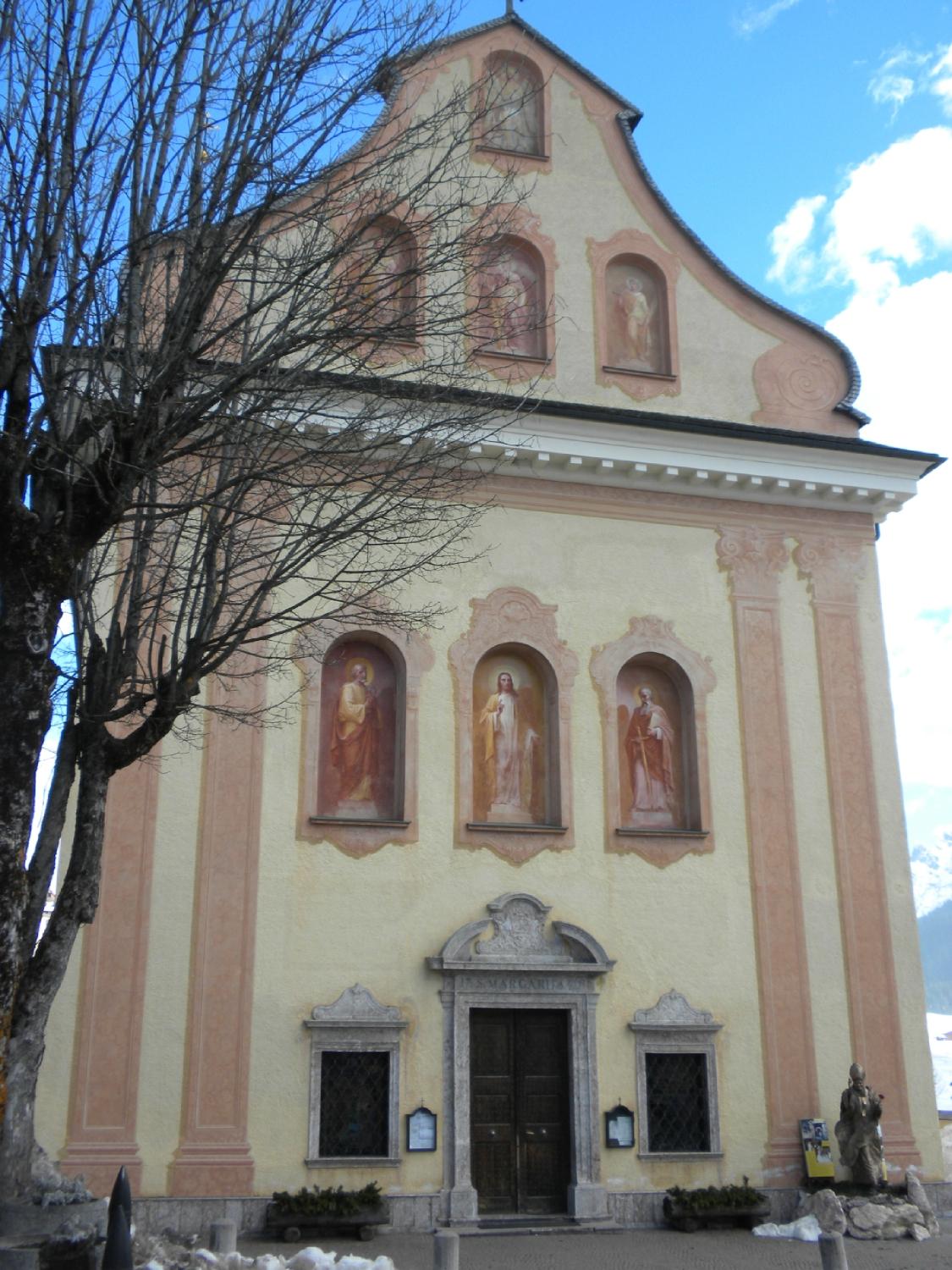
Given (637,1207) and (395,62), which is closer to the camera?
(395,62)

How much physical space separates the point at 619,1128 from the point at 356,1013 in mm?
3091

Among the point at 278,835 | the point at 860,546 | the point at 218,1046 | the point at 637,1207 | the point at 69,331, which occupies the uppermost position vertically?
the point at 860,546

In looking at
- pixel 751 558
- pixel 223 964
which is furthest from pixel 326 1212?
pixel 751 558

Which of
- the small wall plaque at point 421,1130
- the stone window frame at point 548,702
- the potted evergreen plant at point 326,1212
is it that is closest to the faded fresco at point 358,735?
the stone window frame at point 548,702

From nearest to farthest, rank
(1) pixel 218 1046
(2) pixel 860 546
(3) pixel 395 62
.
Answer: (3) pixel 395 62
(1) pixel 218 1046
(2) pixel 860 546

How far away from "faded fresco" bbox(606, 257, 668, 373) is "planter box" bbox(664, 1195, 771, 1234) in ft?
A: 32.0

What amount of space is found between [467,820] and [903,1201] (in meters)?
6.02

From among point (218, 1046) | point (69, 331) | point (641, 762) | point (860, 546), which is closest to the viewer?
point (69, 331)

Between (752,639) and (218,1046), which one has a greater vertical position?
(752,639)

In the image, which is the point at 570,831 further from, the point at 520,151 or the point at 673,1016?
the point at 520,151

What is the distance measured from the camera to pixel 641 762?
51.8 ft

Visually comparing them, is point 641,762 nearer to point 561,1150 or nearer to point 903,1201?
point 561,1150

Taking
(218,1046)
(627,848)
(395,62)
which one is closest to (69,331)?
(395,62)

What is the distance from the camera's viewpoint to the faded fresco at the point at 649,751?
15.6 metres
